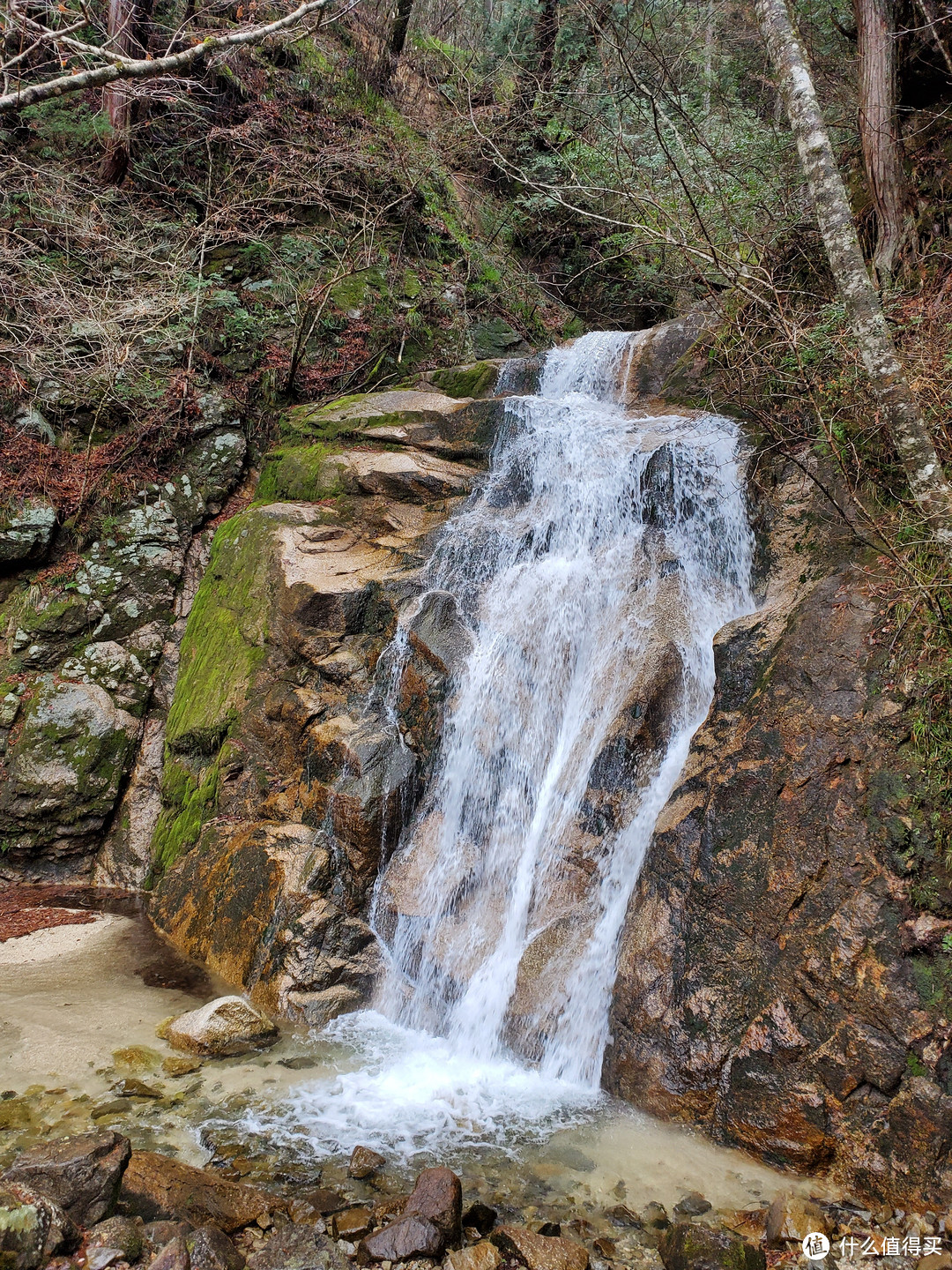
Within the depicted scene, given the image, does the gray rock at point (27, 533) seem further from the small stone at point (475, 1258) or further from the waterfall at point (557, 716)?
the small stone at point (475, 1258)

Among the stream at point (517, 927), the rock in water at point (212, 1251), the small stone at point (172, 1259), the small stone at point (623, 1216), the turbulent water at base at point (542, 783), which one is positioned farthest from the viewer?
the turbulent water at base at point (542, 783)

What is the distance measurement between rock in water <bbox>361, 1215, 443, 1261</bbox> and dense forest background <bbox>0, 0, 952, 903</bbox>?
9.68 ft

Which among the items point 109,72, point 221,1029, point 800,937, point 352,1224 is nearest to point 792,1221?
point 800,937

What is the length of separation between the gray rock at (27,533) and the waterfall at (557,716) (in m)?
4.76

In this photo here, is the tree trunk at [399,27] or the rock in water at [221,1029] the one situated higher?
the tree trunk at [399,27]

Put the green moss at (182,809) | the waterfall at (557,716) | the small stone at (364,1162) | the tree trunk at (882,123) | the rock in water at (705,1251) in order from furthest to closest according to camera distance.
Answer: the green moss at (182,809), the tree trunk at (882,123), the waterfall at (557,716), the small stone at (364,1162), the rock in water at (705,1251)

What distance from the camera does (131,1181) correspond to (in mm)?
3104

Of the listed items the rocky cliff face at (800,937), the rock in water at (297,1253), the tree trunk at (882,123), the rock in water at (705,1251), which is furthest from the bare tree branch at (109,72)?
the rock in water at (705,1251)

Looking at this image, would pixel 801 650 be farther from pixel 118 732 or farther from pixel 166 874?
pixel 118 732

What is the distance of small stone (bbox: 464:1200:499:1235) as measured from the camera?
320 centimetres

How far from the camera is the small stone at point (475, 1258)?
2.93 metres

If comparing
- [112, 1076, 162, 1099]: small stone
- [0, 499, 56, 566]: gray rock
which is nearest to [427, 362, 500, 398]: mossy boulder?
[0, 499, 56, 566]: gray rock

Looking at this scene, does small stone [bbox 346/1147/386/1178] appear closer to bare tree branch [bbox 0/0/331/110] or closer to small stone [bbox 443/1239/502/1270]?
small stone [bbox 443/1239/502/1270]

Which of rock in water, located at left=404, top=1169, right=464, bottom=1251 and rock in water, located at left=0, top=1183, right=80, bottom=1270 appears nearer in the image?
rock in water, located at left=0, top=1183, right=80, bottom=1270
